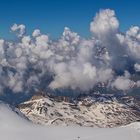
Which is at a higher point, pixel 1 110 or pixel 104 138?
pixel 1 110

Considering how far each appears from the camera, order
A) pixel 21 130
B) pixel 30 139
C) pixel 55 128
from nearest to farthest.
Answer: pixel 30 139, pixel 21 130, pixel 55 128

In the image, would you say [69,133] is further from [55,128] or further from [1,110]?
[1,110]

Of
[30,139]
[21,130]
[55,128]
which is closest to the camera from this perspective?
[30,139]

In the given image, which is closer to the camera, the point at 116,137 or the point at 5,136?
the point at 5,136

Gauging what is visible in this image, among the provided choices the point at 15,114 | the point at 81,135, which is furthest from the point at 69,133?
the point at 15,114

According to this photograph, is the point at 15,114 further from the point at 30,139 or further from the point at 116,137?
the point at 116,137

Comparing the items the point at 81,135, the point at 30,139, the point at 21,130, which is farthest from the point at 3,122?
the point at 81,135
